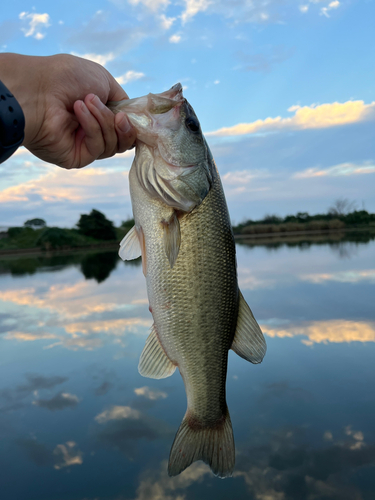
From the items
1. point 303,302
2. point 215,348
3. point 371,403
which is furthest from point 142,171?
point 303,302

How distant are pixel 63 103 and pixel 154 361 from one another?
1.50m

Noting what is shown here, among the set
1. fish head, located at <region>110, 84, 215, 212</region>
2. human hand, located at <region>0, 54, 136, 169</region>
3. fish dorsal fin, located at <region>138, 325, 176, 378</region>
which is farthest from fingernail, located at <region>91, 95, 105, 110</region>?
fish dorsal fin, located at <region>138, 325, 176, 378</region>

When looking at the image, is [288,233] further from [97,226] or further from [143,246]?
[143,246]

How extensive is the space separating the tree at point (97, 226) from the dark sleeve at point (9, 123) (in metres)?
33.9

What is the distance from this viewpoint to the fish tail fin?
1836 mm

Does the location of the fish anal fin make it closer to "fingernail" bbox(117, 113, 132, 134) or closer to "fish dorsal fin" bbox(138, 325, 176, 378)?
"fish dorsal fin" bbox(138, 325, 176, 378)

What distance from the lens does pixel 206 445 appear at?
191 centimetres

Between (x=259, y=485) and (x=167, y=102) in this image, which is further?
(x=259, y=485)

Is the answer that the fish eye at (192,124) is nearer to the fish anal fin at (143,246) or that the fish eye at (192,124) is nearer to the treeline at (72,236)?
the fish anal fin at (143,246)

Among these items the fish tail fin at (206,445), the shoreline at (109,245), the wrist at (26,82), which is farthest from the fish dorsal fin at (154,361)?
the shoreline at (109,245)

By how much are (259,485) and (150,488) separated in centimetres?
114

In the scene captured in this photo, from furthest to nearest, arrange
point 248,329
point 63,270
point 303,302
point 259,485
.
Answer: point 63,270 < point 303,302 < point 259,485 < point 248,329

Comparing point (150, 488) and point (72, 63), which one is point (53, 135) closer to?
point (72, 63)

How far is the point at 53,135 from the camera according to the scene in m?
1.95
